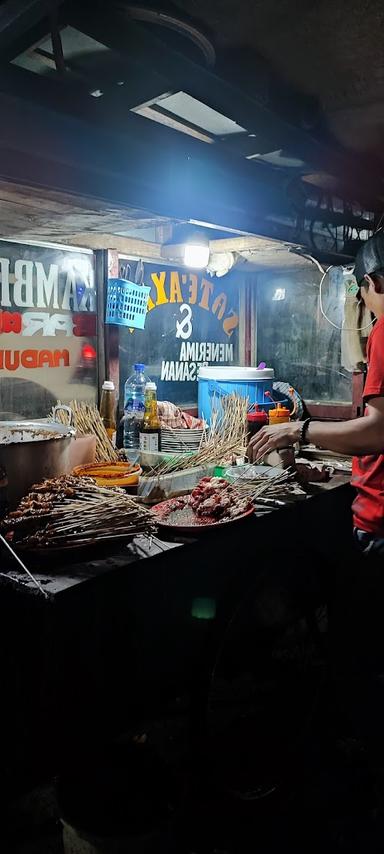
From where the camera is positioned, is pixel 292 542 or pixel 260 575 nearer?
pixel 260 575

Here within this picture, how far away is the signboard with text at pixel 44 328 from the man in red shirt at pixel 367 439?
7.52ft

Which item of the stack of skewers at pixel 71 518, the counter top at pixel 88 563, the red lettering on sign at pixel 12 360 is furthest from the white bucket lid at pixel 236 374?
the stack of skewers at pixel 71 518

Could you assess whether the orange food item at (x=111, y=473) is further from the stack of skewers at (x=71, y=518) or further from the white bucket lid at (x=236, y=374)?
the white bucket lid at (x=236, y=374)

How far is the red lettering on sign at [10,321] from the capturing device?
5023mm

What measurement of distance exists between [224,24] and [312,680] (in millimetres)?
4003

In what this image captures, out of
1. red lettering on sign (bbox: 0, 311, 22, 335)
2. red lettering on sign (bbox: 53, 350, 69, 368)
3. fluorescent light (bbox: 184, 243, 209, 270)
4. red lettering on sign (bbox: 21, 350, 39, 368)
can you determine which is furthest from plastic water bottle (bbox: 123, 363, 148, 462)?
fluorescent light (bbox: 184, 243, 209, 270)

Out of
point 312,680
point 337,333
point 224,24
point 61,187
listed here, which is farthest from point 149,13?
point 337,333

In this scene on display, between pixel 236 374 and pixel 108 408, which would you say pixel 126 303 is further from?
pixel 236 374

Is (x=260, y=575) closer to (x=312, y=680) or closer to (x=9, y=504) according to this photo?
(x=312, y=680)

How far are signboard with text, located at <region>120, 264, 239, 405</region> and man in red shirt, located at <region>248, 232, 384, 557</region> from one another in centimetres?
276

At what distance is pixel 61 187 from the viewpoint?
2967mm

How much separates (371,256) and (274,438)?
2.23 m

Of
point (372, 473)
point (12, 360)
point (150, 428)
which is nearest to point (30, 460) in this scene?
point (150, 428)

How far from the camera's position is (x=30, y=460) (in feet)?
9.62
